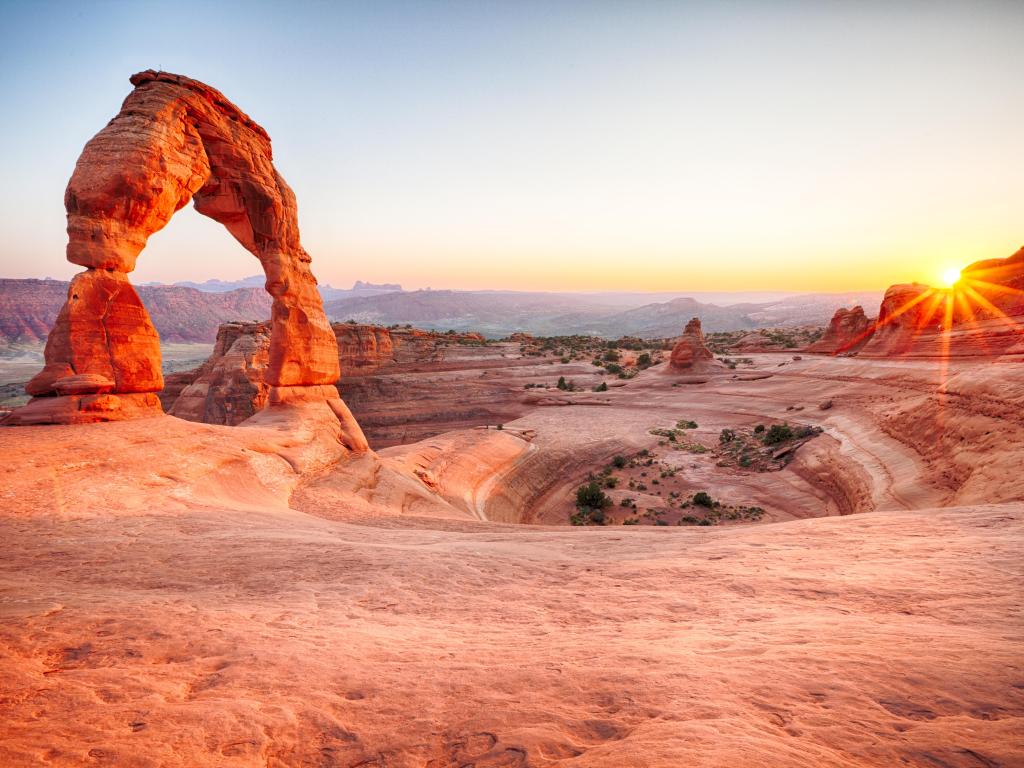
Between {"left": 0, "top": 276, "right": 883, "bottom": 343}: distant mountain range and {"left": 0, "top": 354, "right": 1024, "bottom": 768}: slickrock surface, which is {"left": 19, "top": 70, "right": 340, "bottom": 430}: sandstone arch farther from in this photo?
{"left": 0, "top": 276, "right": 883, "bottom": 343}: distant mountain range

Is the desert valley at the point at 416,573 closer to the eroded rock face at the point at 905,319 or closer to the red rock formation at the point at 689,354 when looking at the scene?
the eroded rock face at the point at 905,319

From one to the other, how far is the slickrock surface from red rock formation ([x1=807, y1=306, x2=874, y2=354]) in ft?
83.2

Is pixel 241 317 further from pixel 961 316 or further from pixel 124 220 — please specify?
pixel 961 316

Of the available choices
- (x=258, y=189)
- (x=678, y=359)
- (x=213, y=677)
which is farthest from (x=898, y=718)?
(x=678, y=359)

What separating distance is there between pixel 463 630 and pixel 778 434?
71.3ft

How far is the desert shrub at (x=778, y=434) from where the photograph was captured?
21.6 meters

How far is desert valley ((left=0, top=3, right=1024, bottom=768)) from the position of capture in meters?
2.51

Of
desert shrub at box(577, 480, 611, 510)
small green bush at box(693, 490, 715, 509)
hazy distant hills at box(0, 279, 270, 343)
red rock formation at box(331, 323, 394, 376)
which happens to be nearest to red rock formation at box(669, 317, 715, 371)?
small green bush at box(693, 490, 715, 509)

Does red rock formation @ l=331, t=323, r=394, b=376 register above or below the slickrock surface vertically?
above

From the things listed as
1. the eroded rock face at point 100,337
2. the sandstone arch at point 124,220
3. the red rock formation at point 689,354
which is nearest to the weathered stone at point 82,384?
the sandstone arch at point 124,220

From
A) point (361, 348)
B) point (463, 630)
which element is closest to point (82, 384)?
point (463, 630)

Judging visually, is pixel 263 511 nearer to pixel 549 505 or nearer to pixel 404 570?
pixel 404 570

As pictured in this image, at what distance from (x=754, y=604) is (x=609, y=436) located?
20.4 m

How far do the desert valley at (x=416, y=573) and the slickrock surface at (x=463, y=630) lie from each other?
2cm
